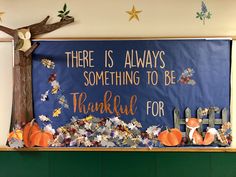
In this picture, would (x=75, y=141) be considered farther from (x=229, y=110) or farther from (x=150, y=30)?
(x=229, y=110)

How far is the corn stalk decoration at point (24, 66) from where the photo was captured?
3154 mm

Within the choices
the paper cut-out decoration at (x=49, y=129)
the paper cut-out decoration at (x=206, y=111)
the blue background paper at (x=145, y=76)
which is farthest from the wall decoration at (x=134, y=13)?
the paper cut-out decoration at (x=49, y=129)

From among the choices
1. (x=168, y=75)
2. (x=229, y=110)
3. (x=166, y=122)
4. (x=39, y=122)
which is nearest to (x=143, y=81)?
(x=168, y=75)

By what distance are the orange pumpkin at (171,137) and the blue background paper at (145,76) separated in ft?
0.22

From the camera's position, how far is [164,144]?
3105mm

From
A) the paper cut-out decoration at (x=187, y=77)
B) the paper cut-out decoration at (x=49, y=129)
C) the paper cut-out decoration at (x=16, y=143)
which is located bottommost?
the paper cut-out decoration at (x=16, y=143)

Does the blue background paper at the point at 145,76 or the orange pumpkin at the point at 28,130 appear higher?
the blue background paper at the point at 145,76

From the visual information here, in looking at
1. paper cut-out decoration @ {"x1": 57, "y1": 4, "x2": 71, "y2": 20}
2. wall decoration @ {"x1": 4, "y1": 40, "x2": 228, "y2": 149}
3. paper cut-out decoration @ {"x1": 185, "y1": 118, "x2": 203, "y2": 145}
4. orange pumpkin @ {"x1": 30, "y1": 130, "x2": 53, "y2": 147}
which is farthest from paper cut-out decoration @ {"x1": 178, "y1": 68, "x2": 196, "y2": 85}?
orange pumpkin @ {"x1": 30, "y1": 130, "x2": 53, "y2": 147}

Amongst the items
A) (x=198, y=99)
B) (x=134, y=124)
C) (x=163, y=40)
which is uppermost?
(x=163, y=40)

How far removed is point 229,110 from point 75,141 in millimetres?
1439

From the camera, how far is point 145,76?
10.4ft

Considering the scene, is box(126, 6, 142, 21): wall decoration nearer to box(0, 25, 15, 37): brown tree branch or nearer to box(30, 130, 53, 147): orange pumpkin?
box(0, 25, 15, 37): brown tree branch

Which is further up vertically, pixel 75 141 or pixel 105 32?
pixel 105 32

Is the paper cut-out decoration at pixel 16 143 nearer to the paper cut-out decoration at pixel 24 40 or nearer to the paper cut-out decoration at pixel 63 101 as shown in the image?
the paper cut-out decoration at pixel 63 101
